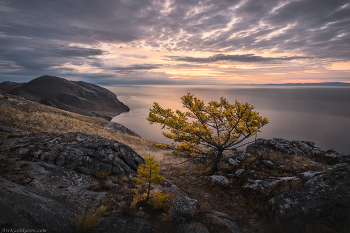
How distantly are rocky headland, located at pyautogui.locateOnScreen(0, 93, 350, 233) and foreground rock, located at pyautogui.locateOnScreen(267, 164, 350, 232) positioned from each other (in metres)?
0.03

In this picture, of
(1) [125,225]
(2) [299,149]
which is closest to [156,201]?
(1) [125,225]

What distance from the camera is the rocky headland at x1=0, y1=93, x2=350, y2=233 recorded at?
18.4 feet

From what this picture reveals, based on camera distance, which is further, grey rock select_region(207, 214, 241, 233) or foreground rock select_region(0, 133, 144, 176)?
foreground rock select_region(0, 133, 144, 176)

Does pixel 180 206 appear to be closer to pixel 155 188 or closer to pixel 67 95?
pixel 155 188

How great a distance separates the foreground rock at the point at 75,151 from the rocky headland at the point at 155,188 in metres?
0.06

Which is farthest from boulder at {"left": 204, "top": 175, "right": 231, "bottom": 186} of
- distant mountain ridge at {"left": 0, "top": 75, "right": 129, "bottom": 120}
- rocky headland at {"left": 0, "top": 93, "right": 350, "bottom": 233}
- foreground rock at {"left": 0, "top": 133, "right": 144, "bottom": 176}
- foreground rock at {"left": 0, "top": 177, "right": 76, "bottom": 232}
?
distant mountain ridge at {"left": 0, "top": 75, "right": 129, "bottom": 120}

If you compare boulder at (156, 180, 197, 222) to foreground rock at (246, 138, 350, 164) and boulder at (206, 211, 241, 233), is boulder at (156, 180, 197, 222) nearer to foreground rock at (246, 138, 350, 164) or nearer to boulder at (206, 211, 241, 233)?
boulder at (206, 211, 241, 233)

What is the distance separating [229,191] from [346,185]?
5.86 meters

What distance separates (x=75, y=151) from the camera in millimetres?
10695

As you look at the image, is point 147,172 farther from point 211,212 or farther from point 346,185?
point 346,185

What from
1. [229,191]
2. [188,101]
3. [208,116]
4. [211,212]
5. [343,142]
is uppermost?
[188,101]

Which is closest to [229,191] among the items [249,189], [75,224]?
[249,189]

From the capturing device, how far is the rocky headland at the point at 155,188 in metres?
5.60

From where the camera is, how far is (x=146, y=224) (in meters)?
6.02
